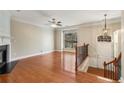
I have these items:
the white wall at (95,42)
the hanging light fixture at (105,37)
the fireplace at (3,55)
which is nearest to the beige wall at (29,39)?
the fireplace at (3,55)

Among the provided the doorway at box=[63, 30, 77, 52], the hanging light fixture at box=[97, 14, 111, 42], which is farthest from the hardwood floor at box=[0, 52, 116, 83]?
the hanging light fixture at box=[97, 14, 111, 42]

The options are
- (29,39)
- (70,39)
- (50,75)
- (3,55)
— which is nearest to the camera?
(50,75)

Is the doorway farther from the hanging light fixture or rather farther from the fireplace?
the fireplace

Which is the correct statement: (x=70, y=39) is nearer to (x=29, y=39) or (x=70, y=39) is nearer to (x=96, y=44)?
(x=96, y=44)

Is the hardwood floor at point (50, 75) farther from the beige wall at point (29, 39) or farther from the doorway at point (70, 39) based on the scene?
the beige wall at point (29, 39)

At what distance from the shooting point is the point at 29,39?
265 inches

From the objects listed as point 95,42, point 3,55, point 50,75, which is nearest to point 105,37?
point 95,42

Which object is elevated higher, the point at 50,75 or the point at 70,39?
the point at 70,39

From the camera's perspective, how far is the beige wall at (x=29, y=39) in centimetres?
581

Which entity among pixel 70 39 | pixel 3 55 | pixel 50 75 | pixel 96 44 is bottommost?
pixel 50 75

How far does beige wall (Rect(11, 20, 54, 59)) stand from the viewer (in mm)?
5812
